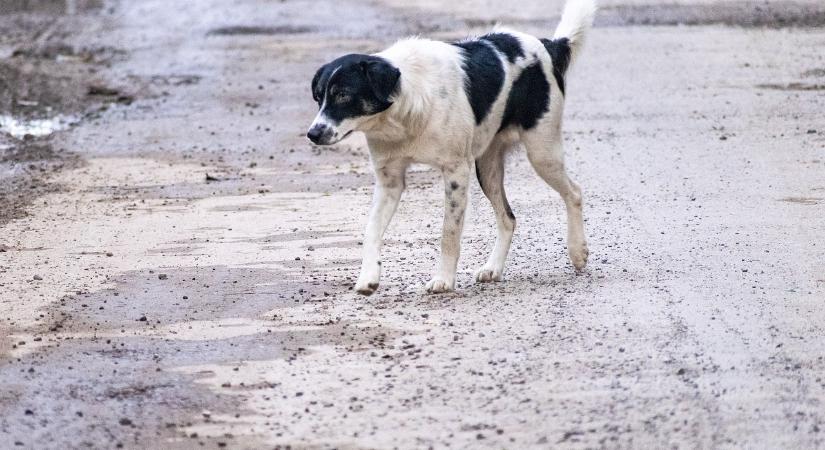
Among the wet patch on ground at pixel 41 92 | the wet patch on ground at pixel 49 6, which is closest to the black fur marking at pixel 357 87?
the wet patch on ground at pixel 41 92

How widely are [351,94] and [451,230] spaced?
927 millimetres

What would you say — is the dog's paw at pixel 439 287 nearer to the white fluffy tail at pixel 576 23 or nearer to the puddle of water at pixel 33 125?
the white fluffy tail at pixel 576 23

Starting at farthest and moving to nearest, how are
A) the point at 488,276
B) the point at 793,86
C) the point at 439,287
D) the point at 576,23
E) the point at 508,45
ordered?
the point at 793,86 < the point at 576,23 < the point at 508,45 < the point at 488,276 < the point at 439,287

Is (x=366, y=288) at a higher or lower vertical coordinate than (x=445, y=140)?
lower

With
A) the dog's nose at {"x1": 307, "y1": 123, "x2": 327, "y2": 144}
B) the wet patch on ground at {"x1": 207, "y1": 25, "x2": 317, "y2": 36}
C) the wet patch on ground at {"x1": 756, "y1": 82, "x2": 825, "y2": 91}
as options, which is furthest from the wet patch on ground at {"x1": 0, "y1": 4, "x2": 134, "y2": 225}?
the wet patch on ground at {"x1": 756, "y1": 82, "x2": 825, "y2": 91}

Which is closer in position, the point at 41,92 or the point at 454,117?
the point at 454,117

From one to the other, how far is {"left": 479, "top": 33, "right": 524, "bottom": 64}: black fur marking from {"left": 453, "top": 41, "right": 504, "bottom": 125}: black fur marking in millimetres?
84

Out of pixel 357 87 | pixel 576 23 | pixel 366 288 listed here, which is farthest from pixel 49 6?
pixel 366 288

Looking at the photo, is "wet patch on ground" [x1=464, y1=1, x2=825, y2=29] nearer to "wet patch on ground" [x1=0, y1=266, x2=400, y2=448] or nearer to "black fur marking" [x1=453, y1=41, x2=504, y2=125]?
"black fur marking" [x1=453, y1=41, x2=504, y2=125]

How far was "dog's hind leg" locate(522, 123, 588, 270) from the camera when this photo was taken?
8031 millimetres

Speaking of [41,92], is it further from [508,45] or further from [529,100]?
[529,100]

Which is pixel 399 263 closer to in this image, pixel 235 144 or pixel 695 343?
pixel 695 343

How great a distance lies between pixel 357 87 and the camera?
7422 mm

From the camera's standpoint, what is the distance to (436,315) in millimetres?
7207
